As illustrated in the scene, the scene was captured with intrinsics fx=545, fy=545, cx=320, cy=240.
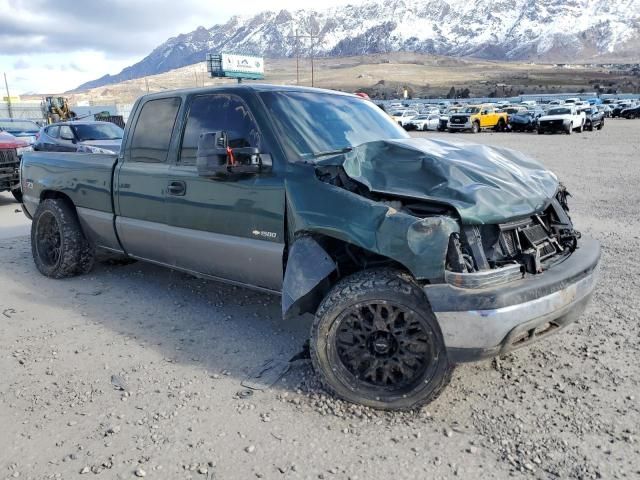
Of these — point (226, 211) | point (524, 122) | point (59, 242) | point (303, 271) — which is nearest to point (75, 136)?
point (59, 242)

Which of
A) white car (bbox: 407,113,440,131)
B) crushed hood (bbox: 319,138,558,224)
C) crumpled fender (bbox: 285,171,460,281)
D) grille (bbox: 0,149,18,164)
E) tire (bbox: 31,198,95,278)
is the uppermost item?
crushed hood (bbox: 319,138,558,224)

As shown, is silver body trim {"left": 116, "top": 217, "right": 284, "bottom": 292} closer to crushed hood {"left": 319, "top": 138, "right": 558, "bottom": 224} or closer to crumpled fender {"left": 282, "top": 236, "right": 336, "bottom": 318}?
crumpled fender {"left": 282, "top": 236, "right": 336, "bottom": 318}

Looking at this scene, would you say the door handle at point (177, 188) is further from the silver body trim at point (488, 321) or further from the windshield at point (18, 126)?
the windshield at point (18, 126)

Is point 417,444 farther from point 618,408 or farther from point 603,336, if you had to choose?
point 603,336

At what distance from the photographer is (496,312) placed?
9.09 ft

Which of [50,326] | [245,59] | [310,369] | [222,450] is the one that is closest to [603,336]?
[310,369]

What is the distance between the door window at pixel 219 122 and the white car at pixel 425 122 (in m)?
34.0

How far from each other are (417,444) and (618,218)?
21.1 ft

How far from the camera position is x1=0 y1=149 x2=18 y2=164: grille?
1040 cm

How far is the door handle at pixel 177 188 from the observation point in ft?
13.7

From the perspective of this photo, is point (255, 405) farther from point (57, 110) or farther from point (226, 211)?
point (57, 110)

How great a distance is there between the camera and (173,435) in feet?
9.63

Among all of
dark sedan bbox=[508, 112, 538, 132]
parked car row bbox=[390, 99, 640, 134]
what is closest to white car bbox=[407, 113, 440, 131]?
parked car row bbox=[390, 99, 640, 134]

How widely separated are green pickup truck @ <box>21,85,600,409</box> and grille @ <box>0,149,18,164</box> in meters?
7.40
